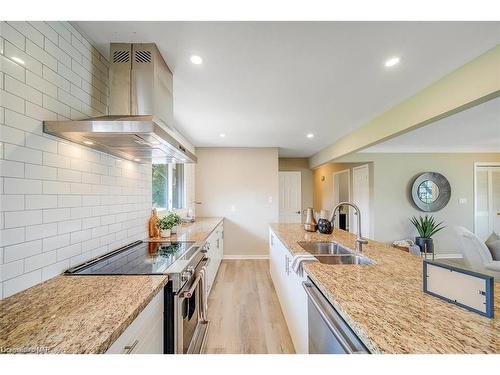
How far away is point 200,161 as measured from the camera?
518 centimetres

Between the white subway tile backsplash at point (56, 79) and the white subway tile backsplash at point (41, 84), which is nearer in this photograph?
the white subway tile backsplash at point (41, 84)

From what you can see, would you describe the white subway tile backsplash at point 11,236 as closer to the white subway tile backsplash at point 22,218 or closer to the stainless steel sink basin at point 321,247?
the white subway tile backsplash at point 22,218

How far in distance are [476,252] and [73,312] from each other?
4558 millimetres

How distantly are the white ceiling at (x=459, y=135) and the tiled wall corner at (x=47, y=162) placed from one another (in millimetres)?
3879

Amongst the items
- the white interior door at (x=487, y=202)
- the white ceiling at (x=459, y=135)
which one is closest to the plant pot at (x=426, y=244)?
the white interior door at (x=487, y=202)

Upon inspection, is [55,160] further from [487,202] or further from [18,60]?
[487,202]

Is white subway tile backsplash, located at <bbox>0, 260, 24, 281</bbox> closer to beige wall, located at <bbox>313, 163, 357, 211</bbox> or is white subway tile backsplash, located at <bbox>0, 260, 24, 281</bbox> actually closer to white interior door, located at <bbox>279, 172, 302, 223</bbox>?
white interior door, located at <bbox>279, 172, 302, 223</bbox>

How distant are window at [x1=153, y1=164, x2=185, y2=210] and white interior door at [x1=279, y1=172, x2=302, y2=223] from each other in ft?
9.70

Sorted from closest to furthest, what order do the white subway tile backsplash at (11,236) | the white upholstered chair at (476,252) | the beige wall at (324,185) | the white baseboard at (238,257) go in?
the white subway tile backsplash at (11,236) → the white upholstered chair at (476,252) → the white baseboard at (238,257) → the beige wall at (324,185)

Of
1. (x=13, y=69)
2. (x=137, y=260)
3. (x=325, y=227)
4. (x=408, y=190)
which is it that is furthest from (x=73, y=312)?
(x=408, y=190)

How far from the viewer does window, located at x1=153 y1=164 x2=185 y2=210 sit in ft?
10.6

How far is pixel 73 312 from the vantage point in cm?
91

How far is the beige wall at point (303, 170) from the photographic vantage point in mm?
6930
